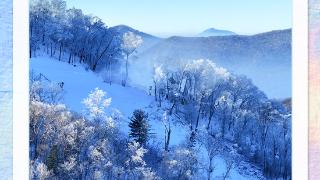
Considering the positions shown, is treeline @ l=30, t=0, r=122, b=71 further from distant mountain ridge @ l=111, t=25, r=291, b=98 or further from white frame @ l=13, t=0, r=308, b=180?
white frame @ l=13, t=0, r=308, b=180

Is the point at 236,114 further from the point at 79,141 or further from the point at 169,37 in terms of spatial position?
the point at 79,141

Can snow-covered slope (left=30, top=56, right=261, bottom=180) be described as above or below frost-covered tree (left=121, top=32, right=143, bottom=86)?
below

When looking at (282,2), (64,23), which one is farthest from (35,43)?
(282,2)

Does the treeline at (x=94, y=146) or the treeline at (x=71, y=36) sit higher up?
the treeline at (x=71, y=36)

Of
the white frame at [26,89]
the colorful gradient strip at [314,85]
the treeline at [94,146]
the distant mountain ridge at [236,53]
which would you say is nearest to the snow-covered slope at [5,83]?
the white frame at [26,89]

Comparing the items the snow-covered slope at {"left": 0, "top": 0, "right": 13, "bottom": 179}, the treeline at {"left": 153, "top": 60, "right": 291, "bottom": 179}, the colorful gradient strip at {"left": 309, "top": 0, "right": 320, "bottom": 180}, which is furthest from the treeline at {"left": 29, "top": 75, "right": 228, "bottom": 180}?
the colorful gradient strip at {"left": 309, "top": 0, "right": 320, "bottom": 180}

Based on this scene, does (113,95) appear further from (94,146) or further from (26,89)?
(26,89)

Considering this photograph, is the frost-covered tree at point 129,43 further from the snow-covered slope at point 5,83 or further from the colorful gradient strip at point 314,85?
the colorful gradient strip at point 314,85
